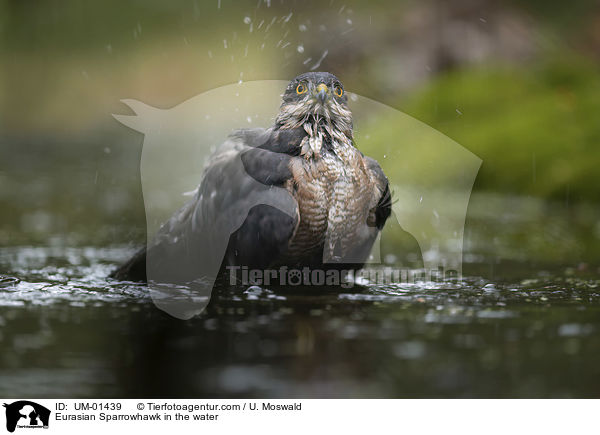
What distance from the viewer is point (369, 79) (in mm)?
13773

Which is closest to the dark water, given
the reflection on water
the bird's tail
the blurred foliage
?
the reflection on water

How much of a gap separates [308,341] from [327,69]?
1071cm

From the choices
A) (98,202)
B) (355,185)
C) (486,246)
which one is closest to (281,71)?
(98,202)

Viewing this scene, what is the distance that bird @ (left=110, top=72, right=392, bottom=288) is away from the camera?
171 inches

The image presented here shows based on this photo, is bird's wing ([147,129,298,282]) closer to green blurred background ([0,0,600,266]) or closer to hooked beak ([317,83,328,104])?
hooked beak ([317,83,328,104])

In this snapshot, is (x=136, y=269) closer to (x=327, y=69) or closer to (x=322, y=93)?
(x=322, y=93)

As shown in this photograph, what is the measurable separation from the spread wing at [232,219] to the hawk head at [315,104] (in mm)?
126

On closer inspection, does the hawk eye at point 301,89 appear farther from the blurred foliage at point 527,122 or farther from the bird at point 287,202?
the blurred foliage at point 527,122

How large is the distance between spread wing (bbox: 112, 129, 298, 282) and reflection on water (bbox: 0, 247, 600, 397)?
9.6 inches

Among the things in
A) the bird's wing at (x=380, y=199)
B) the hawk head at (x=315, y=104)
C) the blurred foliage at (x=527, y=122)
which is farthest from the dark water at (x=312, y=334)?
the blurred foliage at (x=527, y=122)

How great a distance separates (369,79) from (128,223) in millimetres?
7351

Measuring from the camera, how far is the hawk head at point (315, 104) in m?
4.46

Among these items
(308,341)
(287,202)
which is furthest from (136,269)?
(308,341)
